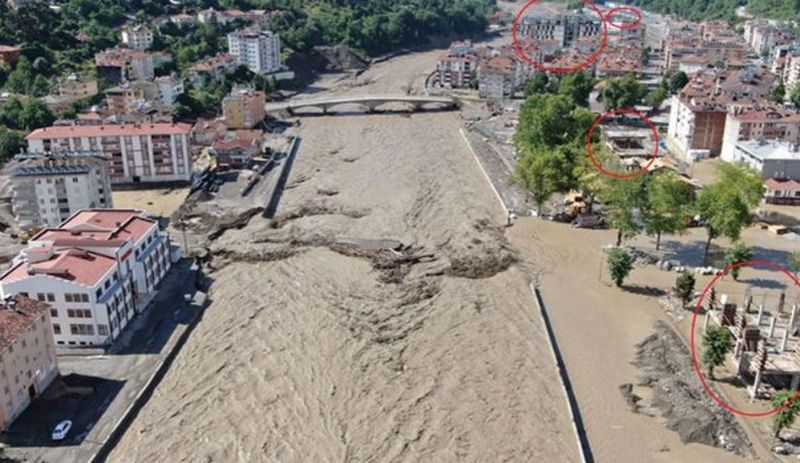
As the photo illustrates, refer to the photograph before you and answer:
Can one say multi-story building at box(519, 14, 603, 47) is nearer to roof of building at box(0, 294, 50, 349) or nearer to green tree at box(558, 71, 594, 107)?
green tree at box(558, 71, 594, 107)

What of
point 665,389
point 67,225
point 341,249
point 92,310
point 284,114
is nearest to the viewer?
point 665,389

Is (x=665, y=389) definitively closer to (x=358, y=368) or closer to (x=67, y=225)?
Answer: (x=358, y=368)

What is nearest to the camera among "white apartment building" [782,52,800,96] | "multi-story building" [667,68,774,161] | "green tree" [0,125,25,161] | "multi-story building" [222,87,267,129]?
"green tree" [0,125,25,161]

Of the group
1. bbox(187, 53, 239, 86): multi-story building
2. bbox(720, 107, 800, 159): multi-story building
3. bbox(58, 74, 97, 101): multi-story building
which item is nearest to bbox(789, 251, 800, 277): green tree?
bbox(720, 107, 800, 159): multi-story building

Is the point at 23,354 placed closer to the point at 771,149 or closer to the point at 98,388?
the point at 98,388

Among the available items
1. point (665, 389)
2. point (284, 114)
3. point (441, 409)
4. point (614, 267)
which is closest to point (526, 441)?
point (441, 409)

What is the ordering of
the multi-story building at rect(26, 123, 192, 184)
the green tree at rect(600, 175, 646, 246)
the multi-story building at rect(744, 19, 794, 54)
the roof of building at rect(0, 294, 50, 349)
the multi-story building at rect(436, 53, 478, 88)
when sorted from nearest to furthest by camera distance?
the roof of building at rect(0, 294, 50, 349) → the green tree at rect(600, 175, 646, 246) → the multi-story building at rect(26, 123, 192, 184) → the multi-story building at rect(436, 53, 478, 88) → the multi-story building at rect(744, 19, 794, 54)
